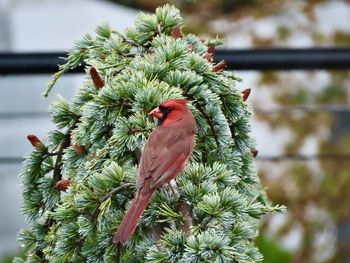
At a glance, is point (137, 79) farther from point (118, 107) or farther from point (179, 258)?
point (179, 258)

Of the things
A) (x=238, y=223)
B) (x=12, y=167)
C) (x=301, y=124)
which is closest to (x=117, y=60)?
(x=238, y=223)

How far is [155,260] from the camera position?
58.1 inches

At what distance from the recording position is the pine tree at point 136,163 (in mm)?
1531

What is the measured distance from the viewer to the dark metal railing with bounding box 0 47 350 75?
115 inches

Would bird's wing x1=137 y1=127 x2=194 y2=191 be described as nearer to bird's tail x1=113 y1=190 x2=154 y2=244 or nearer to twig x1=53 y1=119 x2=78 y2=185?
bird's tail x1=113 y1=190 x2=154 y2=244

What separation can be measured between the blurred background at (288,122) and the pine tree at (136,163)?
3.04 m

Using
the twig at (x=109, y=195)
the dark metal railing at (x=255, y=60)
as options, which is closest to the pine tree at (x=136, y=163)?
the twig at (x=109, y=195)

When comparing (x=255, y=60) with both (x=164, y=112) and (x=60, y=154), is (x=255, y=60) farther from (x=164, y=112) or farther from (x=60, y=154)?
(x=164, y=112)

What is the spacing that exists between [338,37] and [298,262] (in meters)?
1.67

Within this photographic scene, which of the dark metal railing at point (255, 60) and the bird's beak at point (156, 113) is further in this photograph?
the dark metal railing at point (255, 60)

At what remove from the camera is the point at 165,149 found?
1.63 metres

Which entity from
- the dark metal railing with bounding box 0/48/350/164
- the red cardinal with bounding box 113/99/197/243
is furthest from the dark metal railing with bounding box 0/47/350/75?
the red cardinal with bounding box 113/99/197/243

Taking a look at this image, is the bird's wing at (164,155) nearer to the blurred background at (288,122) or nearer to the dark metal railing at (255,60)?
the dark metal railing at (255,60)

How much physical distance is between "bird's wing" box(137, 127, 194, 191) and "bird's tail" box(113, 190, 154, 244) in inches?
1.1
